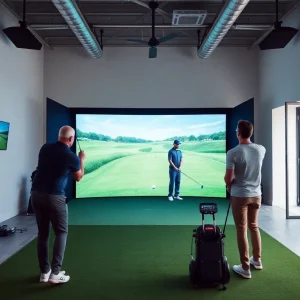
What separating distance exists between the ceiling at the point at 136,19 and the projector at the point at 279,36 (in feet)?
2.54

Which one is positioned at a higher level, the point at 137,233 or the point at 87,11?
the point at 87,11

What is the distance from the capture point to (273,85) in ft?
25.3

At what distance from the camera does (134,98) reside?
8.88 metres

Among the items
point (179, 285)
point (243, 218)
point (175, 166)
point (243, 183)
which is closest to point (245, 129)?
point (243, 183)

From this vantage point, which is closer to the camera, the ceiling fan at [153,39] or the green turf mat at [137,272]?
the green turf mat at [137,272]

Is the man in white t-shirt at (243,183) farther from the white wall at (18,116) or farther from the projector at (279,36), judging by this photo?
the white wall at (18,116)

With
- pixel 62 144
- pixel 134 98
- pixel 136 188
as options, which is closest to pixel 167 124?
pixel 134 98

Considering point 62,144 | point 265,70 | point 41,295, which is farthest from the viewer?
point 265,70

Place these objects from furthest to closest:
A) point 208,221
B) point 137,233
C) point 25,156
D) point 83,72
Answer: point 83,72 → point 25,156 → point 208,221 → point 137,233

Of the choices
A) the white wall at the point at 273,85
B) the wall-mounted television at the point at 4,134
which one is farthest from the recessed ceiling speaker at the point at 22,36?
the white wall at the point at 273,85

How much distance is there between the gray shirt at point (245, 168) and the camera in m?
3.25

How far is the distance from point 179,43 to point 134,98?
1819 mm

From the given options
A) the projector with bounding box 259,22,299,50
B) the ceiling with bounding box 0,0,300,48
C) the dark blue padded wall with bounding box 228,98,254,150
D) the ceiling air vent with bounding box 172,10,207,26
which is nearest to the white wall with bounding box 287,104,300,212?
the dark blue padded wall with bounding box 228,98,254,150

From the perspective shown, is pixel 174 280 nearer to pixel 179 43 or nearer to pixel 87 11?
pixel 87 11
